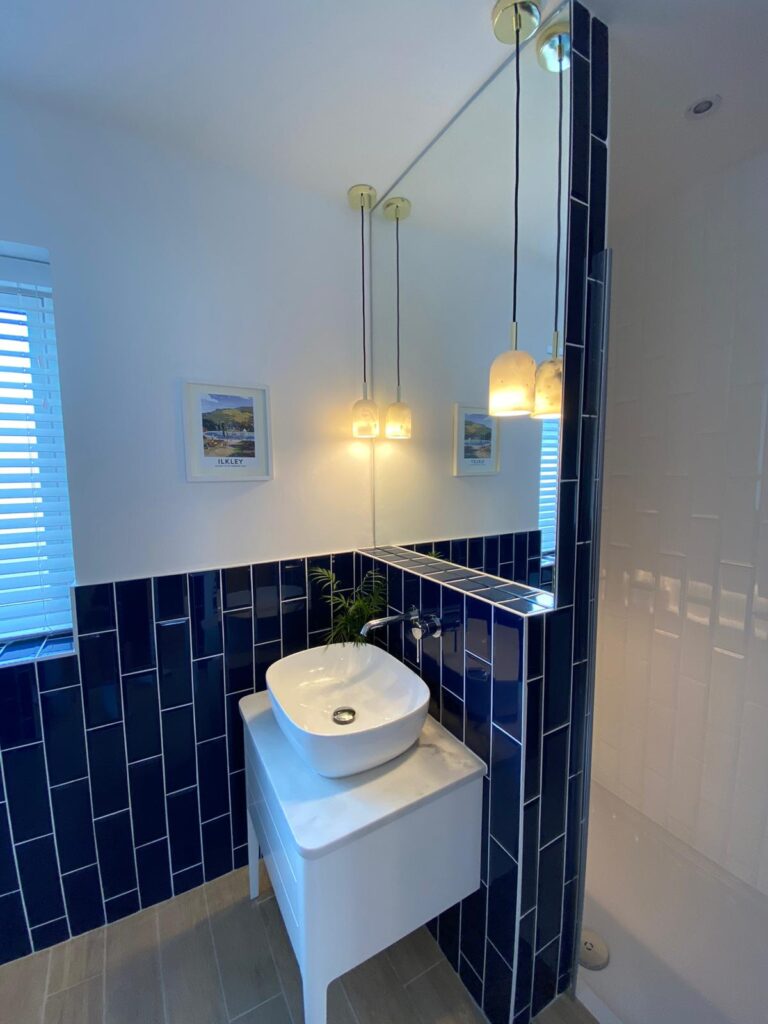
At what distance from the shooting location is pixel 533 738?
102 centimetres

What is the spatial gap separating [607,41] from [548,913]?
218cm

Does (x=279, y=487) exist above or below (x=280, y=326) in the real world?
below

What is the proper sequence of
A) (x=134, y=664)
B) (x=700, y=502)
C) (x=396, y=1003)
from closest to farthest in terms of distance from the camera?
(x=396, y=1003), (x=134, y=664), (x=700, y=502)

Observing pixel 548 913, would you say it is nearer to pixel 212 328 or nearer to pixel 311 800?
pixel 311 800

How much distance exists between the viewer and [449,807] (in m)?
1.06

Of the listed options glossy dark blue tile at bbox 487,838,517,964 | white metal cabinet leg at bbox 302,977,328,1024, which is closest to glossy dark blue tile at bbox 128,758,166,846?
white metal cabinet leg at bbox 302,977,328,1024

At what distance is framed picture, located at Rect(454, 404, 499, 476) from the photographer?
141 cm

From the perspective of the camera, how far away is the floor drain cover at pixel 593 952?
4.17 feet

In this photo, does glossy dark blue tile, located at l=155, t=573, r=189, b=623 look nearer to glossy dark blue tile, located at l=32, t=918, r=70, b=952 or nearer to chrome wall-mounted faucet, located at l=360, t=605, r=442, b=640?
chrome wall-mounted faucet, located at l=360, t=605, r=442, b=640

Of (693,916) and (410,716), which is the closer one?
(410,716)

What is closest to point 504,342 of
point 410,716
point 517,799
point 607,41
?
point 607,41

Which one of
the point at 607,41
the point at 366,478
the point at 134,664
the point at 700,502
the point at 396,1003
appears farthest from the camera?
the point at 366,478

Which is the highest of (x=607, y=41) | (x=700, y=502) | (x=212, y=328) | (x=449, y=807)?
(x=607, y=41)

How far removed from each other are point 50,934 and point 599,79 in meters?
2.80
